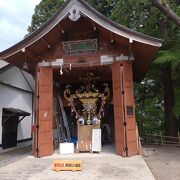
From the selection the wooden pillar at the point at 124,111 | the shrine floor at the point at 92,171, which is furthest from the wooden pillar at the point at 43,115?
the wooden pillar at the point at 124,111

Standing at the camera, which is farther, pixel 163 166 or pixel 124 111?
pixel 124 111

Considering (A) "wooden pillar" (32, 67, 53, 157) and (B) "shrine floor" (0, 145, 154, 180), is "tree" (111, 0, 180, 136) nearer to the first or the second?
(A) "wooden pillar" (32, 67, 53, 157)

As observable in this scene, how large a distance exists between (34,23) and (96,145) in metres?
16.0

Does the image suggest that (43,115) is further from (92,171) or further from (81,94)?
(92,171)

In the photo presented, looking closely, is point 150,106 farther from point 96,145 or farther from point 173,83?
point 96,145

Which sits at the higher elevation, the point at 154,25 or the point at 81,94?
the point at 154,25

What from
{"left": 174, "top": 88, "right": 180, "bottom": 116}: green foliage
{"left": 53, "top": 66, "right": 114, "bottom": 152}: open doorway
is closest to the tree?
{"left": 174, "top": 88, "right": 180, "bottom": 116}: green foliage

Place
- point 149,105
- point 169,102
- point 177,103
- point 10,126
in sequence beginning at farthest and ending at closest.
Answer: point 149,105
point 169,102
point 10,126
point 177,103

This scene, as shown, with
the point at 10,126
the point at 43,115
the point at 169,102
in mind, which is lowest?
the point at 10,126

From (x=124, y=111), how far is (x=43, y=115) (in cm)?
300

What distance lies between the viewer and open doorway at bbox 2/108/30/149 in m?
13.0

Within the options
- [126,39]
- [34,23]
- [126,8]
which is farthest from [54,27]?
[34,23]

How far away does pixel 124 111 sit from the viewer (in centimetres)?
924

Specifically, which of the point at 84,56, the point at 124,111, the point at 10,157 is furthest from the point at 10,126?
the point at 124,111
